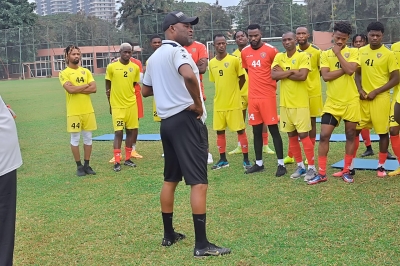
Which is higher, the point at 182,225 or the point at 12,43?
the point at 12,43

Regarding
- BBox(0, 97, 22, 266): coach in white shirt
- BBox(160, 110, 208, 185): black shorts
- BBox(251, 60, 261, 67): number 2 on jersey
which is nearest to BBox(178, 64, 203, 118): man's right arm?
BBox(160, 110, 208, 185): black shorts

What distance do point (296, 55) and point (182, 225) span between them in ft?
10.7

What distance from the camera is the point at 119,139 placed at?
9.22 meters

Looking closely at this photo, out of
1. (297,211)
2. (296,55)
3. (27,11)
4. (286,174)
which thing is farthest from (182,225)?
(27,11)

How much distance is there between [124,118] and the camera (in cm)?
934

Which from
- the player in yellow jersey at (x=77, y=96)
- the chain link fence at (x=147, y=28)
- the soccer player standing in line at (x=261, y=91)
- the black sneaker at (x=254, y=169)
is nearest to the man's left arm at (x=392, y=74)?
the soccer player standing in line at (x=261, y=91)

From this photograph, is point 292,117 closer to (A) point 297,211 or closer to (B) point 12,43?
(A) point 297,211

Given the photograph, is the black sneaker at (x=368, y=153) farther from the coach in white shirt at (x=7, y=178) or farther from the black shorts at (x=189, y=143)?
the coach in white shirt at (x=7, y=178)

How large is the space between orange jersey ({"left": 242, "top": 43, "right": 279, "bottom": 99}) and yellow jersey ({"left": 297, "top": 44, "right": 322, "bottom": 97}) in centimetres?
60

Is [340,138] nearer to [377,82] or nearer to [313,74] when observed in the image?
[313,74]

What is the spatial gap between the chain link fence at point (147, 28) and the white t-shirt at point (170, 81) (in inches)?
1200

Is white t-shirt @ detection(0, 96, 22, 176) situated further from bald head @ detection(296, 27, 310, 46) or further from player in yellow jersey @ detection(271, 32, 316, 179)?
bald head @ detection(296, 27, 310, 46)

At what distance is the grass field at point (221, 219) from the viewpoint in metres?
4.77

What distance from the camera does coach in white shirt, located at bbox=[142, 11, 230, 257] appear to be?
4.79m
